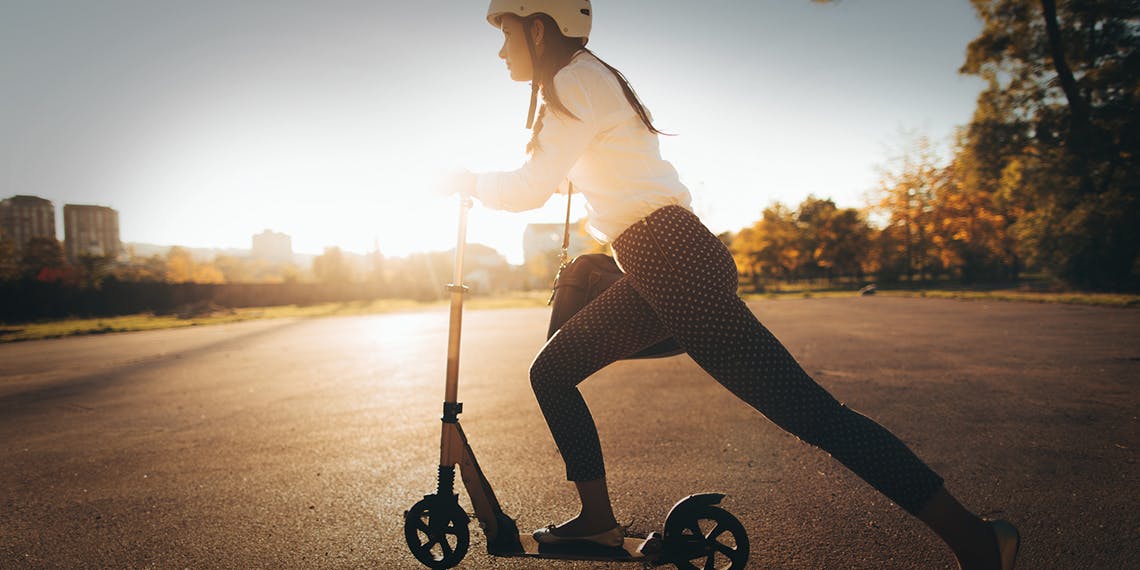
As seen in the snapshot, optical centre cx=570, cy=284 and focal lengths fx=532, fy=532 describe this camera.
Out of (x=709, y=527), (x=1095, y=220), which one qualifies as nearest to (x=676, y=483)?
(x=709, y=527)

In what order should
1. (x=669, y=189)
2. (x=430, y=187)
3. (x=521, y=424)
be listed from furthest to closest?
(x=521, y=424), (x=430, y=187), (x=669, y=189)

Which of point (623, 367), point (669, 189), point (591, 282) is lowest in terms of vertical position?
point (623, 367)

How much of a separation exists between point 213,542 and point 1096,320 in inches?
597

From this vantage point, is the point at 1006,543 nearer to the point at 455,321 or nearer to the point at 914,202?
the point at 455,321

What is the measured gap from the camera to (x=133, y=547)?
8.32 feet

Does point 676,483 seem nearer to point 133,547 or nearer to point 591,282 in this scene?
point 591,282

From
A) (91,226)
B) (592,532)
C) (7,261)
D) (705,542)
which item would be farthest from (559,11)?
(91,226)

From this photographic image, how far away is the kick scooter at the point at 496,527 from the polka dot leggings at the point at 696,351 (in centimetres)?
32

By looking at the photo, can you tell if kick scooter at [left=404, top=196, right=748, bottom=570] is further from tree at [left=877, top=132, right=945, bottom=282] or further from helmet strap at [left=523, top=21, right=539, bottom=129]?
tree at [left=877, top=132, right=945, bottom=282]

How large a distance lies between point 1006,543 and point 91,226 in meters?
190

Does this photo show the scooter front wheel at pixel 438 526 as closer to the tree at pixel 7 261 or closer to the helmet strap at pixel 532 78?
the helmet strap at pixel 532 78

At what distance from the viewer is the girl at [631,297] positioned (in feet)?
5.12

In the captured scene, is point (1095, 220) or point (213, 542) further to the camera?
point (1095, 220)

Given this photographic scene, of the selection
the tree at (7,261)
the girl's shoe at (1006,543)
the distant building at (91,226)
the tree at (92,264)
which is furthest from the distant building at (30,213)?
the girl's shoe at (1006,543)
